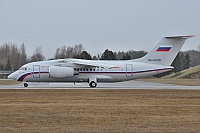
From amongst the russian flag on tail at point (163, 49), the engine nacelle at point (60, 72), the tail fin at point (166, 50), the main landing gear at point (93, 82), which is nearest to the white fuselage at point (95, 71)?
the main landing gear at point (93, 82)

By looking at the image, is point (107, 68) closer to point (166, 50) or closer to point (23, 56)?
point (166, 50)

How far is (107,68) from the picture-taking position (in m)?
42.5

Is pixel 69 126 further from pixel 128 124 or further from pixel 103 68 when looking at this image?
pixel 103 68

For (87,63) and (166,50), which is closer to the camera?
(166,50)

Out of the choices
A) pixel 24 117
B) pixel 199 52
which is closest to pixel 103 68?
pixel 24 117

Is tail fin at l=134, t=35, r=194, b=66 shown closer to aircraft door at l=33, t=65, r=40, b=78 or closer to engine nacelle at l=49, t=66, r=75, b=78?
engine nacelle at l=49, t=66, r=75, b=78

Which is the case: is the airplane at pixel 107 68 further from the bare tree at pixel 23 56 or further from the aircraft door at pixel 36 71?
the bare tree at pixel 23 56

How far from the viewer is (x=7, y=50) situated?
154 meters

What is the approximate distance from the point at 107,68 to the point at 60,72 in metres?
4.56

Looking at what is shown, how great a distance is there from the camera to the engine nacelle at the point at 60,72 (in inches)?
1638

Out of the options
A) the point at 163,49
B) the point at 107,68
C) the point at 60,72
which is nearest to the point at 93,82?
the point at 107,68

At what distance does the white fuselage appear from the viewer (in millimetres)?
42250

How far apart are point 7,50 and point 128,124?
468 ft

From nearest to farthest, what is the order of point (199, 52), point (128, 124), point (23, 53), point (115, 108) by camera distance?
point (128, 124), point (115, 108), point (23, 53), point (199, 52)
